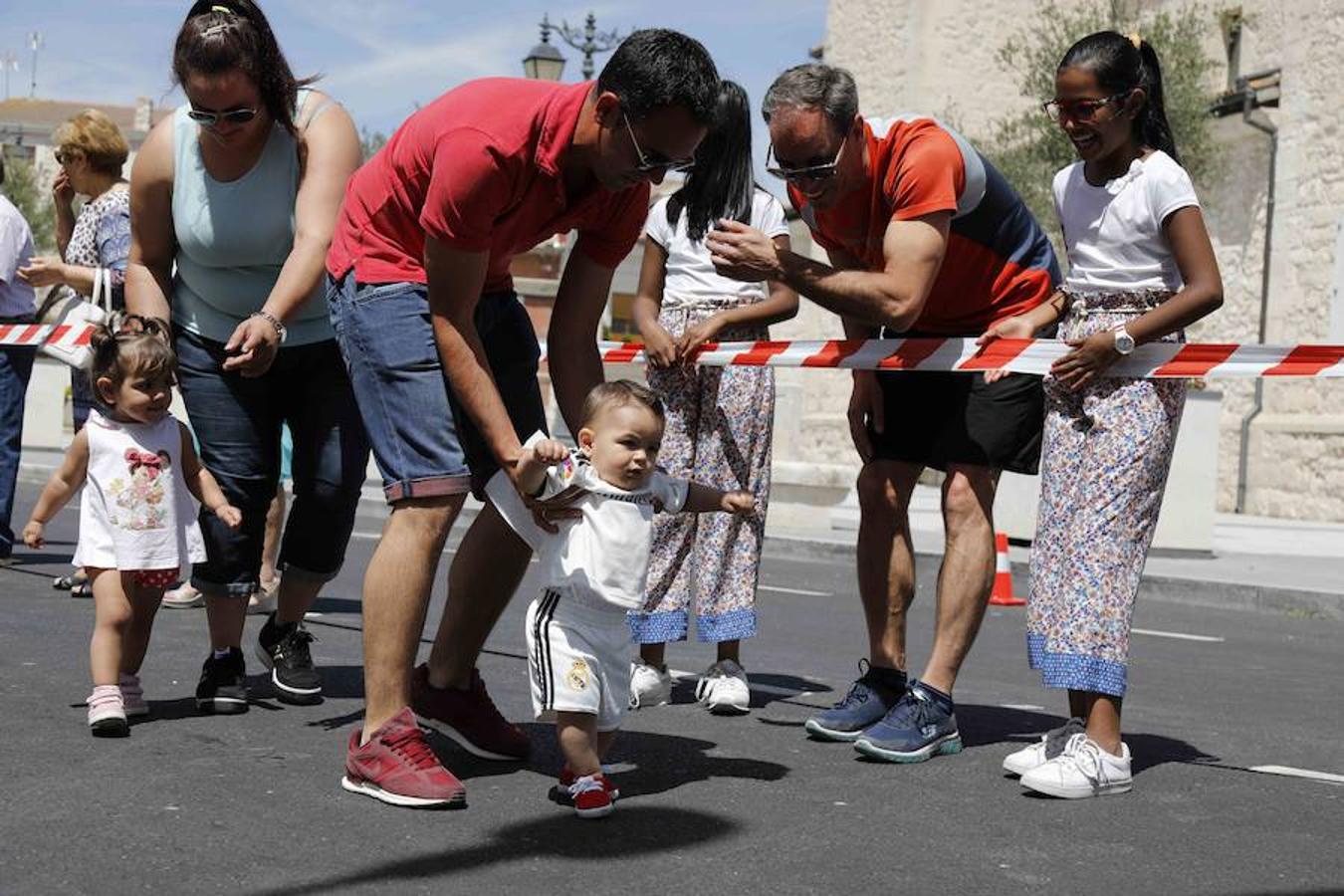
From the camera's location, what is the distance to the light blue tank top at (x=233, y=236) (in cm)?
525

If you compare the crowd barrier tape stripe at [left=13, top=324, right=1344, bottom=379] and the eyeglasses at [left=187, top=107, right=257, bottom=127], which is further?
the eyeglasses at [left=187, top=107, right=257, bottom=127]

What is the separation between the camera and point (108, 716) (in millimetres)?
4852

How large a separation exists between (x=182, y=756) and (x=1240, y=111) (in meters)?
23.8

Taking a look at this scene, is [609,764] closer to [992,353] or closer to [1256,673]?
[992,353]

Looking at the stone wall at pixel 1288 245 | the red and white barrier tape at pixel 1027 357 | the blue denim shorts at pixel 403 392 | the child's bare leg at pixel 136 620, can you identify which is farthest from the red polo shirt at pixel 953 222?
the stone wall at pixel 1288 245

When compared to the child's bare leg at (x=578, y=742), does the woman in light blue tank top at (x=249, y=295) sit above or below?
above

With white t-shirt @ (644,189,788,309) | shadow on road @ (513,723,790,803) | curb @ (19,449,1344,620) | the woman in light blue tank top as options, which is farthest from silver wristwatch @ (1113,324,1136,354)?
curb @ (19,449,1344,620)

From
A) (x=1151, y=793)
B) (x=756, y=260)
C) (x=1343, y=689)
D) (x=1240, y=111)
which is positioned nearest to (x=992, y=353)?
(x=756, y=260)

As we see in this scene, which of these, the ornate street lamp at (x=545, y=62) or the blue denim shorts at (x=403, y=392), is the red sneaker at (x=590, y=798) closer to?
the blue denim shorts at (x=403, y=392)

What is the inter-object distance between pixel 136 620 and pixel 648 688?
1.61 m

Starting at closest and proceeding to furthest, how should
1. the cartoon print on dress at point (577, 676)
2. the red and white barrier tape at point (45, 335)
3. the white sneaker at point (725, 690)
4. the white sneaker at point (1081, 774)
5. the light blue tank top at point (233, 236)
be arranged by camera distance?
1. the cartoon print on dress at point (577, 676)
2. the white sneaker at point (1081, 774)
3. the light blue tank top at point (233, 236)
4. the white sneaker at point (725, 690)
5. the red and white barrier tape at point (45, 335)

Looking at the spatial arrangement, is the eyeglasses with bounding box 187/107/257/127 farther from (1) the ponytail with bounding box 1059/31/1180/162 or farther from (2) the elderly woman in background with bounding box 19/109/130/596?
(2) the elderly woman in background with bounding box 19/109/130/596

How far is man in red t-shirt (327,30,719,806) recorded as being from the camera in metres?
4.05

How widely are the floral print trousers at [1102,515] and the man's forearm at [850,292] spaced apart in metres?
0.44
